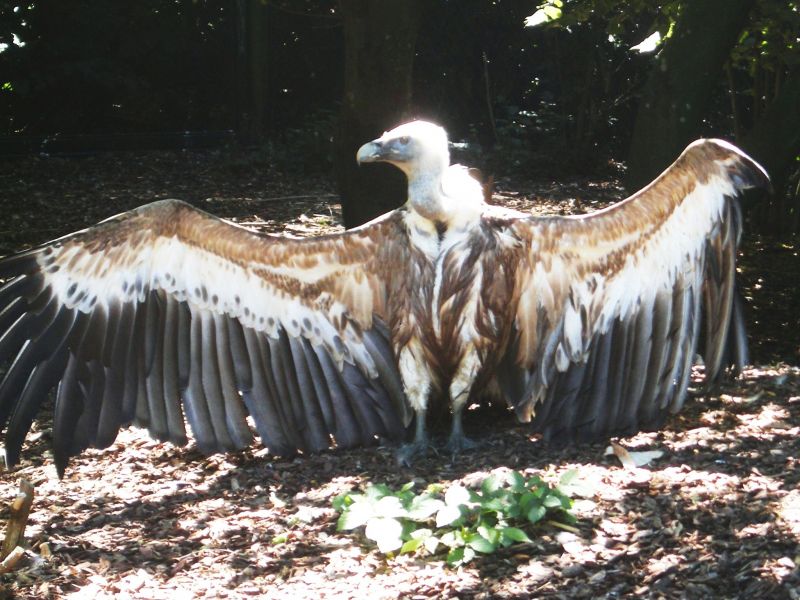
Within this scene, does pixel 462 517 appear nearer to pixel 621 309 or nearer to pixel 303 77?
pixel 621 309

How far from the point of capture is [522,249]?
17.8 feet

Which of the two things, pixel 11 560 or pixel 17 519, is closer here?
pixel 11 560

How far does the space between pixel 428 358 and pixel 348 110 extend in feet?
8.98

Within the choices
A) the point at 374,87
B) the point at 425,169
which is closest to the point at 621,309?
the point at 425,169

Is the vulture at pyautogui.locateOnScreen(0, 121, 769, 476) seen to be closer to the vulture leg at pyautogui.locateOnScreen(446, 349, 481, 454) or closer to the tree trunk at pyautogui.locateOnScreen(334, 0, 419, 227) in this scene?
the vulture leg at pyautogui.locateOnScreen(446, 349, 481, 454)

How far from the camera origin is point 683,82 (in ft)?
24.1

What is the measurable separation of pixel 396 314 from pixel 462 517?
4.99 ft

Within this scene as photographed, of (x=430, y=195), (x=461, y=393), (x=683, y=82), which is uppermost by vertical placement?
(x=683, y=82)

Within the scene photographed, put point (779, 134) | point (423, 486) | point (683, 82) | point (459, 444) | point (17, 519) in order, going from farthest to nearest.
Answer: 1. point (779, 134)
2. point (683, 82)
3. point (459, 444)
4. point (423, 486)
5. point (17, 519)

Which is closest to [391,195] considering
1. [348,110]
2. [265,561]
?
[348,110]

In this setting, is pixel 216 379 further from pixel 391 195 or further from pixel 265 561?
pixel 391 195

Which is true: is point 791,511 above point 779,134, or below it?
below

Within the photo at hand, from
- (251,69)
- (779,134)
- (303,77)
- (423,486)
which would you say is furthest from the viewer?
(303,77)

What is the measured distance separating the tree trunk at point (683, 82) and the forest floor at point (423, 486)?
1.61 meters
